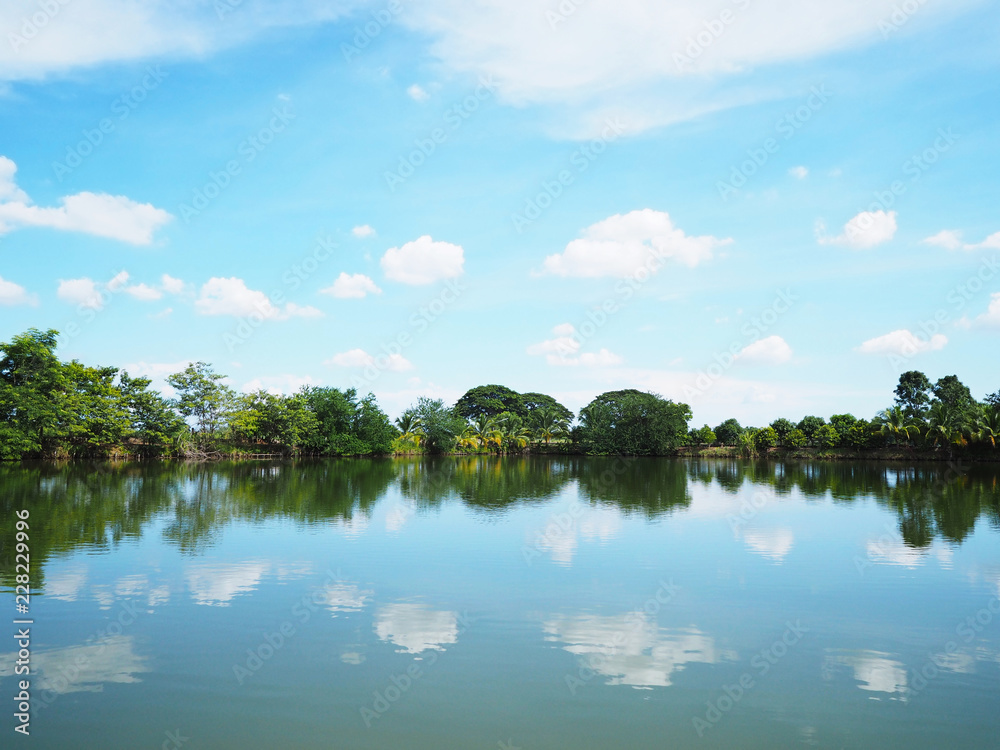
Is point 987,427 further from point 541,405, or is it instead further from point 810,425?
point 541,405

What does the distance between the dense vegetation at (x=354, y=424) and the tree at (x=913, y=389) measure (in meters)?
0.11

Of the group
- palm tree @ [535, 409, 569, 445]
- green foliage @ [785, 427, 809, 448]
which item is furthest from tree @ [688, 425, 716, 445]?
palm tree @ [535, 409, 569, 445]

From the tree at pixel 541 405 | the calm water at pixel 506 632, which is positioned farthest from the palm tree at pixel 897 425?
the calm water at pixel 506 632

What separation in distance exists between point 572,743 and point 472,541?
8075 mm

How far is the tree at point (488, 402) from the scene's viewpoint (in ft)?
218

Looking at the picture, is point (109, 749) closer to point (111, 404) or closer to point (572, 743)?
point (572, 743)

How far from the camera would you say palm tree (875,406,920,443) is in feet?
142

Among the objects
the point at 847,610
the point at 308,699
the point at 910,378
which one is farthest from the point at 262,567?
the point at 910,378

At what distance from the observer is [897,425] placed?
44281 mm

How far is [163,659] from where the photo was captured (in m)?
6.27

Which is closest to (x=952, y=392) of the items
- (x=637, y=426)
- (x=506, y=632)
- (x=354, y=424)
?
(x=637, y=426)

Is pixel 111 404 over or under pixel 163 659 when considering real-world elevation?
over

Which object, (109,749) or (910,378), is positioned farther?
(910,378)

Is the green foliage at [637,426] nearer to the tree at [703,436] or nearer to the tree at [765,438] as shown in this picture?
the tree at [703,436]
